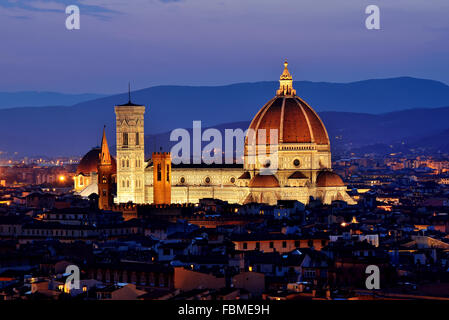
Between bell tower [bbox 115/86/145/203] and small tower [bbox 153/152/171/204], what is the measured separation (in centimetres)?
321

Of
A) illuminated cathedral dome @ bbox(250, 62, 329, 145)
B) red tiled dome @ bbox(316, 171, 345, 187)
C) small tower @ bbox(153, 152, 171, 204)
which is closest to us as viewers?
small tower @ bbox(153, 152, 171, 204)

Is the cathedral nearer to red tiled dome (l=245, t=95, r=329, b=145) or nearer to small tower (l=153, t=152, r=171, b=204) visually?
red tiled dome (l=245, t=95, r=329, b=145)

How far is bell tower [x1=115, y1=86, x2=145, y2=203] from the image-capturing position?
9706 centimetres

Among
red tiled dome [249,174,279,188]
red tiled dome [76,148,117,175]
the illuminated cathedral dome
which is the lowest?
red tiled dome [249,174,279,188]

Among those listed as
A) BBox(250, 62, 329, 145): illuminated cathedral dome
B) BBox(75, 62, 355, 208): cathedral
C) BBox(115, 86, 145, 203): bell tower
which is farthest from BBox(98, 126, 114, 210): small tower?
BBox(250, 62, 329, 145): illuminated cathedral dome

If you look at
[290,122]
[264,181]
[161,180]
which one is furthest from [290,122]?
[161,180]

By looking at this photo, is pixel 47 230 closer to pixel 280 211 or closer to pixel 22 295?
pixel 280 211

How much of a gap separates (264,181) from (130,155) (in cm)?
1137

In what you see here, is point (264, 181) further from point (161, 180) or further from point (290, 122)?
point (161, 180)

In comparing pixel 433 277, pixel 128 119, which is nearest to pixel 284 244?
pixel 433 277

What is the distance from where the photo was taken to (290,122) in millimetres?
97875

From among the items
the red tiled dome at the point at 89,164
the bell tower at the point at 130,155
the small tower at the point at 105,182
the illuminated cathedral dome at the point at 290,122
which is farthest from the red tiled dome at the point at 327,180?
the red tiled dome at the point at 89,164

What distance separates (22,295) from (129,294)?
118 inches

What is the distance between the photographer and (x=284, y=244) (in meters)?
53.6
